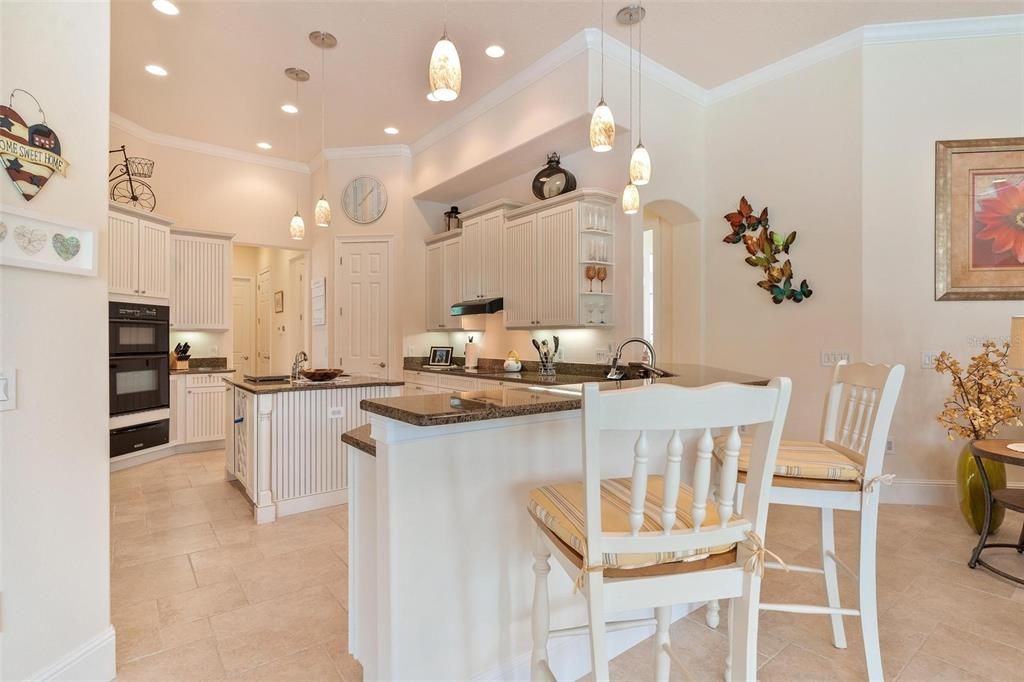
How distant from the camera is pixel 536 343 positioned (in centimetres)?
458

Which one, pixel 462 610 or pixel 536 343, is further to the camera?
pixel 536 343

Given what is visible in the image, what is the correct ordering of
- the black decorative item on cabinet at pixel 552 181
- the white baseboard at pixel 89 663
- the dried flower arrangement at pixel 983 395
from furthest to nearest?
the black decorative item on cabinet at pixel 552 181
the dried flower arrangement at pixel 983 395
the white baseboard at pixel 89 663

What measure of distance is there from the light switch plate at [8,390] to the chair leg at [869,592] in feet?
8.93

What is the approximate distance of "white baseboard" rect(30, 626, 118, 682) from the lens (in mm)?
1557

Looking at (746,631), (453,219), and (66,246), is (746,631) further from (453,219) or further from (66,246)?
(453,219)

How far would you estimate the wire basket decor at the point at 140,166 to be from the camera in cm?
489

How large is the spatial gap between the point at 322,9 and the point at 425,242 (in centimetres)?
278

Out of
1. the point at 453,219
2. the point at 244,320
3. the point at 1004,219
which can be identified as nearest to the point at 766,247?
the point at 1004,219

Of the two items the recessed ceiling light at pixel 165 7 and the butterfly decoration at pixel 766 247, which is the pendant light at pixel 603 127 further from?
the recessed ceiling light at pixel 165 7

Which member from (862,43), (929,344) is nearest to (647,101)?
(862,43)

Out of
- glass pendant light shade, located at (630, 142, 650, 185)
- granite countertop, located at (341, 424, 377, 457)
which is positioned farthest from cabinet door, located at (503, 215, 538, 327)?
granite countertop, located at (341, 424, 377, 457)

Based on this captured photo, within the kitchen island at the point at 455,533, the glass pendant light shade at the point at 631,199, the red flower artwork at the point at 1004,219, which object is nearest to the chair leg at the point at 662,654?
the kitchen island at the point at 455,533

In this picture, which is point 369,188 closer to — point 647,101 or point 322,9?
point 322,9

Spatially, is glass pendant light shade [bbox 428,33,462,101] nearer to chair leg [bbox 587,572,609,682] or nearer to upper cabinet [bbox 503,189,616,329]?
chair leg [bbox 587,572,609,682]
